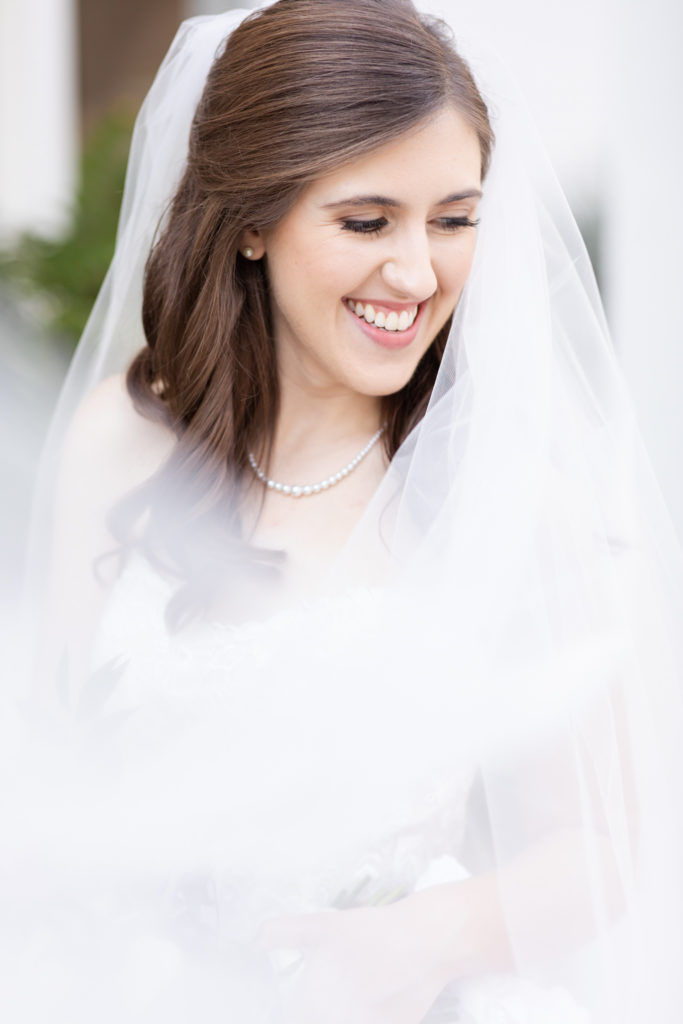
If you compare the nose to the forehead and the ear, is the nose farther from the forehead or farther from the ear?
the ear

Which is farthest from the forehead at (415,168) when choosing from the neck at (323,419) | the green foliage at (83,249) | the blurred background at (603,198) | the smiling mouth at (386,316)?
the green foliage at (83,249)

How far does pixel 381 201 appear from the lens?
4.60 ft

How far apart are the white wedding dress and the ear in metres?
0.55

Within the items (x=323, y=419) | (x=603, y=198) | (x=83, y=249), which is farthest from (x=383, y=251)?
(x=83, y=249)

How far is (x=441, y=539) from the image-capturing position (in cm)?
135

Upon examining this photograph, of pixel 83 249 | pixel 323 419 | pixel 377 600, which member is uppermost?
pixel 83 249

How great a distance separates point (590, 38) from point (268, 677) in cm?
253

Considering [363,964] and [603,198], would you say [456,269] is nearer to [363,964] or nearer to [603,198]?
[363,964]

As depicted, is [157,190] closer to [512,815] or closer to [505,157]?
[505,157]

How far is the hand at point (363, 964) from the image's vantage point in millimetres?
1198

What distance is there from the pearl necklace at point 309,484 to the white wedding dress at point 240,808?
0.27 m

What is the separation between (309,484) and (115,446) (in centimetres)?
38

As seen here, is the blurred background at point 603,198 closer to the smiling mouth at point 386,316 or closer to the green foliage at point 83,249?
the green foliage at point 83,249

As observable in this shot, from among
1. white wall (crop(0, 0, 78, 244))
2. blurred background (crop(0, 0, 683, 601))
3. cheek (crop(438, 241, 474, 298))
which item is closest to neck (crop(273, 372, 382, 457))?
cheek (crop(438, 241, 474, 298))
